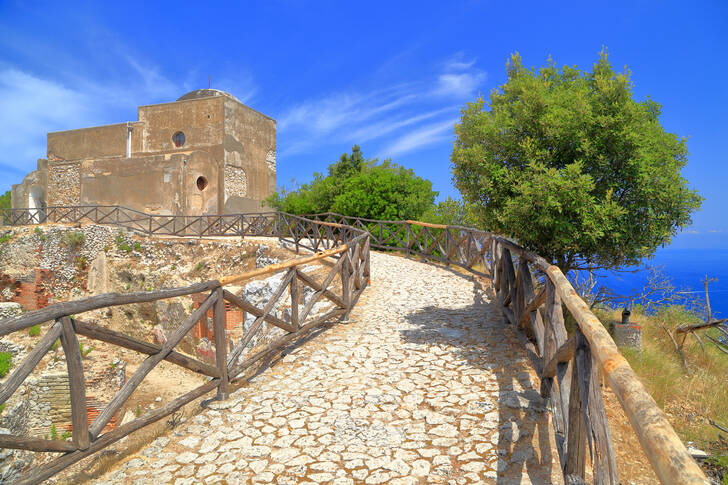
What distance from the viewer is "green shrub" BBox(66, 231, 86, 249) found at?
55.2 ft

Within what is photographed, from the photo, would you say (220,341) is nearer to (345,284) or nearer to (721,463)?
(345,284)

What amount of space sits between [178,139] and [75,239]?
874cm

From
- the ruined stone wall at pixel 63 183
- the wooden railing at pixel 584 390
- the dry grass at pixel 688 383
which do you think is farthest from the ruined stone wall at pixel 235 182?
the dry grass at pixel 688 383

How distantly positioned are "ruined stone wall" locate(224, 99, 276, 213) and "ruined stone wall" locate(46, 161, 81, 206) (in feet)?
26.9

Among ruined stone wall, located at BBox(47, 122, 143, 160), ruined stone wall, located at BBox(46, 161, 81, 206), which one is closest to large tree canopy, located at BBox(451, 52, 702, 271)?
ruined stone wall, located at BBox(47, 122, 143, 160)

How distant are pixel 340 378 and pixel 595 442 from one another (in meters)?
2.72

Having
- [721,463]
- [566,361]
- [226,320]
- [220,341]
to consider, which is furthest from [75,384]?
[226,320]

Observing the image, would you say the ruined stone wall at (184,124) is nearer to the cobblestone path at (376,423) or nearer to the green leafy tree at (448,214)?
the green leafy tree at (448,214)

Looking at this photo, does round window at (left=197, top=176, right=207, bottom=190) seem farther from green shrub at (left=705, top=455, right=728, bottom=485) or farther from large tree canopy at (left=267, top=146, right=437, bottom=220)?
green shrub at (left=705, top=455, right=728, bottom=485)

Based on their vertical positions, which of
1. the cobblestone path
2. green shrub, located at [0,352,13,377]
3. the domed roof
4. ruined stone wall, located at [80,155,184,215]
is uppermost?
the domed roof

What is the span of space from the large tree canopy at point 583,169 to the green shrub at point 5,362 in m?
11.0

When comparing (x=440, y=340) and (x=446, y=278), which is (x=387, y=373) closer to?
(x=440, y=340)

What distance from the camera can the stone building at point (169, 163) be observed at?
20.1m

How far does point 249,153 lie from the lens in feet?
78.1
